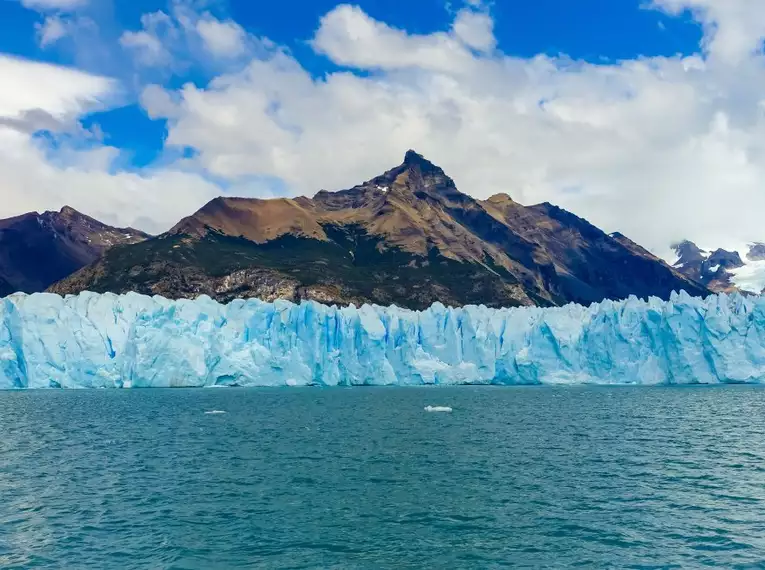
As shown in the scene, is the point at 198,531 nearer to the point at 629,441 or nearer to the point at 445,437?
the point at 445,437

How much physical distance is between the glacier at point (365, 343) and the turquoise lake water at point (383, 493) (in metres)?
30.8

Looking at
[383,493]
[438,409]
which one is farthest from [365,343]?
[383,493]

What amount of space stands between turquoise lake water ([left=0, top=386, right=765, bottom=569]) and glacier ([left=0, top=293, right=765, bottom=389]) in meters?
30.8

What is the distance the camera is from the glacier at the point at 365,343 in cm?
7844

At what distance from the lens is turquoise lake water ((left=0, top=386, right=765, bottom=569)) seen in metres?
18.9

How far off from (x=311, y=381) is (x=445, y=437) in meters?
48.9

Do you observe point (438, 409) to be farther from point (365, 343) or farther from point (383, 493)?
point (365, 343)

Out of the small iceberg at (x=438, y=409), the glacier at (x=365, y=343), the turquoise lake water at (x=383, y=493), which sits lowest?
the turquoise lake water at (x=383, y=493)

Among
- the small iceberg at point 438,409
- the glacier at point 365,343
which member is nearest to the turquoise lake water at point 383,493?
the small iceberg at point 438,409

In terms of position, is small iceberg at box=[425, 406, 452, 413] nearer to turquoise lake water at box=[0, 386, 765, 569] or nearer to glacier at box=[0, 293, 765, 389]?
turquoise lake water at box=[0, 386, 765, 569]

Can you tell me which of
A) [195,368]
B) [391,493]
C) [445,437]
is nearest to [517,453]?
[445,437]

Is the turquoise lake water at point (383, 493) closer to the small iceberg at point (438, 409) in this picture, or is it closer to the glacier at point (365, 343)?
the small iceberg at point (438, 409)

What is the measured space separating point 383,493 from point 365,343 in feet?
203

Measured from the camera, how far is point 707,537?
65.3 feet
